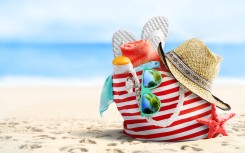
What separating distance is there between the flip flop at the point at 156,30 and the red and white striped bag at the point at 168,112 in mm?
436

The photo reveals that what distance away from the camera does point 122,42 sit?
4.89 meters

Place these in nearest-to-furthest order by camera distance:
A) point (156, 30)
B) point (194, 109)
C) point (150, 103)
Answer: point (150, 103) → point (194, 109) → point (156, 30)

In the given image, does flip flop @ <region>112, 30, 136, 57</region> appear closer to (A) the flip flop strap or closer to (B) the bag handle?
(A) the flip flop strap

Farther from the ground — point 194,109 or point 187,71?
point 187,71

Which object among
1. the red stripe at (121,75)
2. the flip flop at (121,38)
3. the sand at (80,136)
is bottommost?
the sand at (80,136)

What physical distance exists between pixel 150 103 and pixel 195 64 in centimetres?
60

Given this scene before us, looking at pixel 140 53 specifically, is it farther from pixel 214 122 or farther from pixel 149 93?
pixel 214 122

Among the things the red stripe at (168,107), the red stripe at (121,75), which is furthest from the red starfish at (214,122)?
the red stripe at (121,75)

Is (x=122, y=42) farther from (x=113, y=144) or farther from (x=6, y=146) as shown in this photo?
(x=6, y=146)

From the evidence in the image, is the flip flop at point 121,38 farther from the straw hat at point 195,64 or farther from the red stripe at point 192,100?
the red stripe at point 192,100

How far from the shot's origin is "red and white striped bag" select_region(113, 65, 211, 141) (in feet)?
14.5

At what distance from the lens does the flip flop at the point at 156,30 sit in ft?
15.8

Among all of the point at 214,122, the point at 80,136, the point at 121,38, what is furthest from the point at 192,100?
the point at 80,136

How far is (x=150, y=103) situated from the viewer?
4.39 meters
